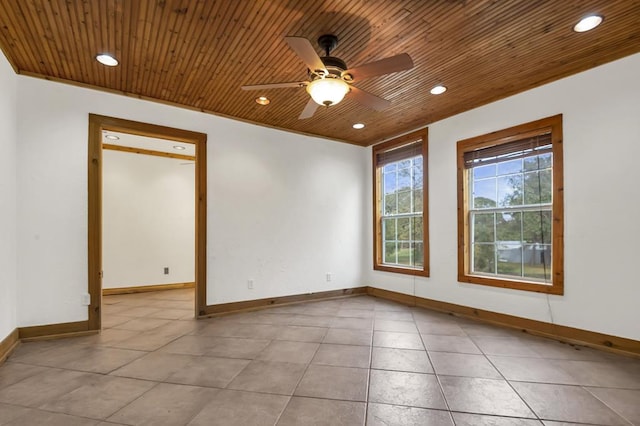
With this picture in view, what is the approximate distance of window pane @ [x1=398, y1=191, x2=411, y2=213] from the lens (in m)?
5.14

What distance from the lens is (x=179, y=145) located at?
18.8ft

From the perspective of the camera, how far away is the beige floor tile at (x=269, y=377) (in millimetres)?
2283

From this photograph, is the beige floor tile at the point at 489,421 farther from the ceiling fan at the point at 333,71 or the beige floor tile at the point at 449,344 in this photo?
the ceiling fan at the point at 333,71

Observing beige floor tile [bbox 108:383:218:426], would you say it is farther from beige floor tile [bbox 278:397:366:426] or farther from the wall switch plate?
the wall switch plate

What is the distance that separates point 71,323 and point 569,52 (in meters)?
5.70

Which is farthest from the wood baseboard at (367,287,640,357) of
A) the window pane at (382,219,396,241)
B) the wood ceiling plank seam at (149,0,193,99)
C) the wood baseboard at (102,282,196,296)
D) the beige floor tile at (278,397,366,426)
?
the wood ceiling plank seam at (149,0,193,99)

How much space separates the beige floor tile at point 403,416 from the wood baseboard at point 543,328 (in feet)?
7.07

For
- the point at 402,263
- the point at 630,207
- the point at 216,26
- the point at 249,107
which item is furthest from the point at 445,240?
the point at 216,26

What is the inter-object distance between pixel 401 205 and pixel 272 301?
2626 millimetres

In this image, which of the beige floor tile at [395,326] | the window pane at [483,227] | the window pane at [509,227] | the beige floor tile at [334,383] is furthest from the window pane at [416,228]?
the beige floor tile at [334,383]

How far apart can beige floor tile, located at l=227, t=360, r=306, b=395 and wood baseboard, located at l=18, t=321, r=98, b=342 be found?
214 centimetres

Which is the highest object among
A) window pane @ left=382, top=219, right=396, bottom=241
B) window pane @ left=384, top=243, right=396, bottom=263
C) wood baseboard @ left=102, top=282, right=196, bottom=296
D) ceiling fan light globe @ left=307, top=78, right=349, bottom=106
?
ceiling fan light globe @ left=307, top=78, right=349, bottom=106

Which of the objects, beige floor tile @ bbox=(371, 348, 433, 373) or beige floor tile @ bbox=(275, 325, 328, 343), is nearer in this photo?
beige floor tile @ bbox=(371, 348, 433, 373)

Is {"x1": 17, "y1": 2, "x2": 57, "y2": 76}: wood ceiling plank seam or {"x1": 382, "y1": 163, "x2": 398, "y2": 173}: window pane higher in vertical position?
{"x1": 17, "y1": 2, "x2": 57, "y2": 76}: wood ceiling plank seam
